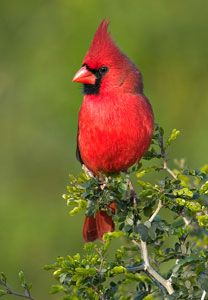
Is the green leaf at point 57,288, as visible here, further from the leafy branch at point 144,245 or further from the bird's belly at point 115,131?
the bird's belly at point 115,131

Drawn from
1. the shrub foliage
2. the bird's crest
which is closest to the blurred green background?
the bird's crest

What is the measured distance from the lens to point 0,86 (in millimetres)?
7316

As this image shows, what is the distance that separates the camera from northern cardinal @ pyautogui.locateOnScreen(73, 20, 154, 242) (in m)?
4.10

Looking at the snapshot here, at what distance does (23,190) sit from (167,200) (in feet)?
10.6

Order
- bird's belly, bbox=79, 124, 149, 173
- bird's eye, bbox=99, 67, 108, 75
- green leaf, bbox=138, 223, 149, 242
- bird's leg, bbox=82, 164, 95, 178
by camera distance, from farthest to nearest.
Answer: bird's eye, bbox=99, 67, 108, 75 → bird's belly, bbox=79, 124, 149, 173 → bird's leg, bbox=82, 164, 95, 178 → green leaf, bbox=138, 223, 149, 242

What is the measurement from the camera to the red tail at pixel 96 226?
4199 millimetres

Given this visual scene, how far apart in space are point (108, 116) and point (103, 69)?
302 millimetres

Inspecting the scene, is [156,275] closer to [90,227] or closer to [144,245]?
[144,245]

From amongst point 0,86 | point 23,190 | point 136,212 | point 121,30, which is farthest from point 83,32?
point 136,212

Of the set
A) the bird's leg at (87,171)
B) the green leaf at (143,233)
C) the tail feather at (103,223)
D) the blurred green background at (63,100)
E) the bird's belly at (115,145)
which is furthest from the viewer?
the blurred green background at (63,100)

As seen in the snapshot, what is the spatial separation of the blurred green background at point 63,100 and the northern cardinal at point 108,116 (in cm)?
165

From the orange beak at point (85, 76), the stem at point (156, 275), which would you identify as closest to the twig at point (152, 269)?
the stem at point (156, 275)

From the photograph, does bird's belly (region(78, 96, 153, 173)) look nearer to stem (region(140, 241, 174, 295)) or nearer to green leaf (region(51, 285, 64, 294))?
stem (region(140, 241, 174, 295))

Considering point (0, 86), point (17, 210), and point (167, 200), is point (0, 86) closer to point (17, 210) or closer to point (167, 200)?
point (17, 210)
